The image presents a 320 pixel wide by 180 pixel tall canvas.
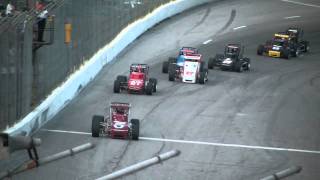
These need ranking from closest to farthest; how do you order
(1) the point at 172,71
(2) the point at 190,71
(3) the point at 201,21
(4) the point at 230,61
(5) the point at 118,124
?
(5) the point at 118,124 < (2) the point at 190,71 < (1) the point at 172,71 < (4) the point at 230,61 < (3) the point at 201,21

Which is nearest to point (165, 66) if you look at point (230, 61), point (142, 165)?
point (230, 61)

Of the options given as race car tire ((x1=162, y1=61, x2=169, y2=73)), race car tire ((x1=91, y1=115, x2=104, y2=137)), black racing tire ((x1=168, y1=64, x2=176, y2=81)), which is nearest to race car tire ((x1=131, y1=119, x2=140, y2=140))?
race car tire ((x1=91, y1=115, x2=104, y2=137))

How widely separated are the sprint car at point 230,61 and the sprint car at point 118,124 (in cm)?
1172

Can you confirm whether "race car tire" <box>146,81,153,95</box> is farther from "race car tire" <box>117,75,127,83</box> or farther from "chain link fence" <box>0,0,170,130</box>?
"chain link fence" <box>0,0,170,130</box>

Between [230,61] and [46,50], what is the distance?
10.9 metres

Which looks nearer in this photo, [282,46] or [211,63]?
[211,63]

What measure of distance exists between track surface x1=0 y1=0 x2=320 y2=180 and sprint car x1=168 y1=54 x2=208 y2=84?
401mm

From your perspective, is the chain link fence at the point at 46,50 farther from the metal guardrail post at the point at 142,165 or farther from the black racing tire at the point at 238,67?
the black racing tire at the point at 238,67

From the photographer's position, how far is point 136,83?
2920 cm

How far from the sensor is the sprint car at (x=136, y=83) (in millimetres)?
29109

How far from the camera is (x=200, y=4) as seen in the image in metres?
50.2

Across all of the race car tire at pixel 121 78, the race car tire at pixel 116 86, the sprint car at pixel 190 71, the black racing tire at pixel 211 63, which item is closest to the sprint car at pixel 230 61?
the black racing tire at pixel 211 63

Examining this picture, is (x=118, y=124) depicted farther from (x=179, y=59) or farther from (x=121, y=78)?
(x=179, y=59)

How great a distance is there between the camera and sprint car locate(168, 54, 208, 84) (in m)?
31.2
